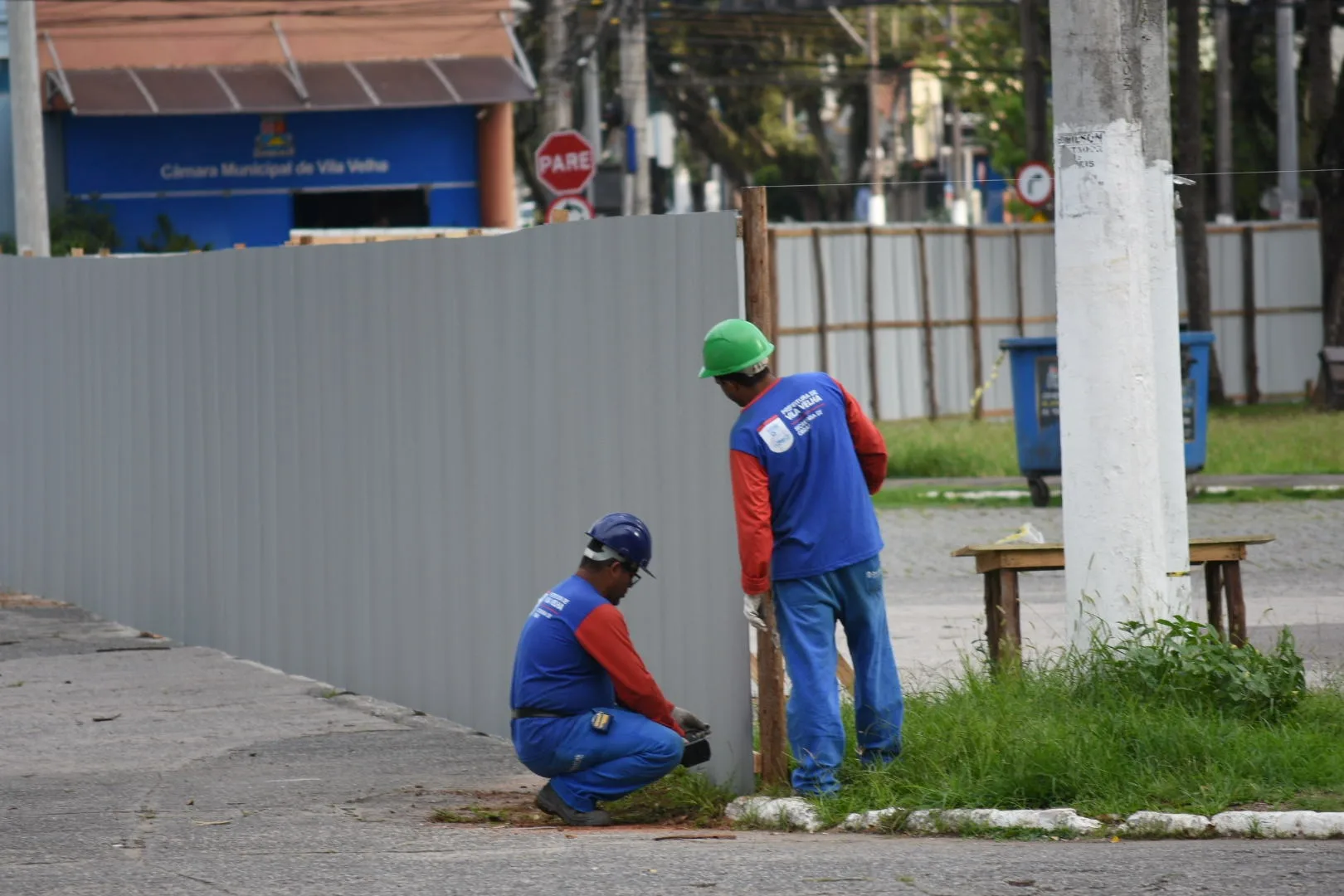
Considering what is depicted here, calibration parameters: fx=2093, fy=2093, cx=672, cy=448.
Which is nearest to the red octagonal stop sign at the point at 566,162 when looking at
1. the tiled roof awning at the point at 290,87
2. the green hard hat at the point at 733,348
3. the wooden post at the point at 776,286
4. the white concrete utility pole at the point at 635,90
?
the wooden post at the point at 776,286

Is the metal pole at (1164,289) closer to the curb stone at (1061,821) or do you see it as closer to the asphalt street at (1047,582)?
the asphalt street at (1047,582)

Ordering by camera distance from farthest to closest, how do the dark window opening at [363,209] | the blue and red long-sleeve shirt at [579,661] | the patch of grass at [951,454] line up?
the dark window opening at [363,209], the patch of grass at [951,454], the blue and red long-sleeve shirt at [579,661]

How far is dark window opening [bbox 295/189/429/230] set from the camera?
33.9 metres

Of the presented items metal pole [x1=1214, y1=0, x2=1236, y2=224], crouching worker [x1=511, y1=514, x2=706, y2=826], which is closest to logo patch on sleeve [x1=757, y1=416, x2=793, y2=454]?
crouching worker [x1=511, y1=514, x2=706, y2=826]

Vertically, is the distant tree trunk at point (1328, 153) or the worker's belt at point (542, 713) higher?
the distant tree trunk at point (1328, 153)

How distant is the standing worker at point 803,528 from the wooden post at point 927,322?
1859 centimetres

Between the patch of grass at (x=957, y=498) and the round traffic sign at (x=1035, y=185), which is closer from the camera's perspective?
the patch of grass at (x=957, y=498)

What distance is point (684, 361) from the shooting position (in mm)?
7508

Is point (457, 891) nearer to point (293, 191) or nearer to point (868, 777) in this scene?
point (868, 777)

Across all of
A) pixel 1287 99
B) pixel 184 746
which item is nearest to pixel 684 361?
pixel 184 746

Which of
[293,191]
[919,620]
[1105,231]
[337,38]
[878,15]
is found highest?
[878,15]

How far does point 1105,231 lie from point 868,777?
2324 millimetres

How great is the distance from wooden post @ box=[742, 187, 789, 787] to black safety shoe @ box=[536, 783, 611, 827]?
0.59m

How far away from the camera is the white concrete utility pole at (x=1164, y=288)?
8398mm
